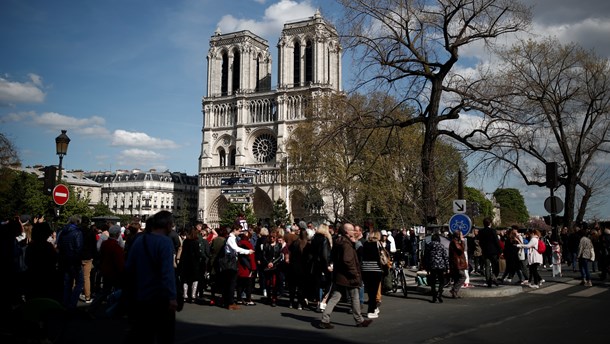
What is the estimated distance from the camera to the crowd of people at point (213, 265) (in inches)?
194

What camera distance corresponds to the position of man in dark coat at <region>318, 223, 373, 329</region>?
8102mm

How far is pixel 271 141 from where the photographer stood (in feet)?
228

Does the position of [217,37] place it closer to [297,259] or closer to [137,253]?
[297,259]

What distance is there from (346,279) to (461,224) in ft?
18.0

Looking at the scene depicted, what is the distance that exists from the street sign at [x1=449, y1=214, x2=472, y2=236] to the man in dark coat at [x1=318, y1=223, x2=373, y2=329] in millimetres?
5091

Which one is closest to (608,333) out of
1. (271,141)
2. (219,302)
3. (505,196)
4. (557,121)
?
(219,302)

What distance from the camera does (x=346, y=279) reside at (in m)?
8.17

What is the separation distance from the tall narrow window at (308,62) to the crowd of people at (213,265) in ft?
179

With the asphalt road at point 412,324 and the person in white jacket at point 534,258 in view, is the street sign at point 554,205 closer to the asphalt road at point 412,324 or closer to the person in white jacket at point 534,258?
the person in white jacket at point 534,258

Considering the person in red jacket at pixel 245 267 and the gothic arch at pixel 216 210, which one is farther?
the gothic arch at pixel 216 210

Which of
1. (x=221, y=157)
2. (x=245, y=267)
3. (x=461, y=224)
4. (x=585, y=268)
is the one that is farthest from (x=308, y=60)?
(x=245, y=267)

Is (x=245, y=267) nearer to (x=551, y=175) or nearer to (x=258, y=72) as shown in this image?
(x=551, y=175)

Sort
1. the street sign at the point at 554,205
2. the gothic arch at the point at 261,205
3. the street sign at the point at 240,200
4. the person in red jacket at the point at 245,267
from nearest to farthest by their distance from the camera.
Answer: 1. the person in red jacket at the point at 245,267
2. the street sign at the point at 554,205
3. the street sign at the point at 240,200
4. the gothic arch at the point at 261,205

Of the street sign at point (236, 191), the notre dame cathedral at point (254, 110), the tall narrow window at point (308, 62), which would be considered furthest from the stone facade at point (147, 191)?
the tall narrow window at point (308, 62)
